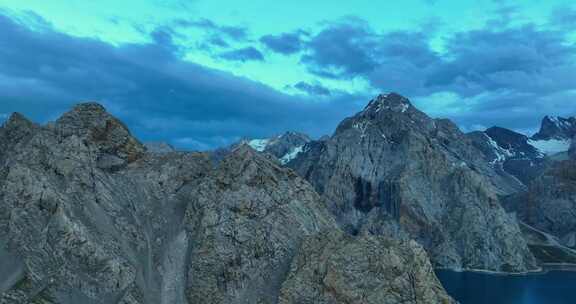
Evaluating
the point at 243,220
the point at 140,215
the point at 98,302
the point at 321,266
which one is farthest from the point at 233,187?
the point at 98,302

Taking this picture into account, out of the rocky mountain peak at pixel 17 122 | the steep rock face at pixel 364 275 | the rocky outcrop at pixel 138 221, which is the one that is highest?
the rocky mountain peak at pixel 17 122

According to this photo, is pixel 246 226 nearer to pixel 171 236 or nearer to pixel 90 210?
pixel 171 236

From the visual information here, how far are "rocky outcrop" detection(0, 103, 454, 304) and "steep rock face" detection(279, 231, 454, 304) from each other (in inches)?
45.5

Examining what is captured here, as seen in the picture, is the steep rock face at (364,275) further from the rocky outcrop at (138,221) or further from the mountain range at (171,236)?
the rocky outcrop at (138,221)

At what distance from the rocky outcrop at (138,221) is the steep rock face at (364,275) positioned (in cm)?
116

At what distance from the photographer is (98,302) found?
349 feet

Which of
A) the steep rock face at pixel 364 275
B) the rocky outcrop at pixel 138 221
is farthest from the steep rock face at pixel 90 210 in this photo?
the steep rock face at pixel 364 275

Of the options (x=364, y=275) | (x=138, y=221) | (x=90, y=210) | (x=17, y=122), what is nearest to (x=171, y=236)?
(x=138, y=221)

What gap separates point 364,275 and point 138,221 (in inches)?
1974

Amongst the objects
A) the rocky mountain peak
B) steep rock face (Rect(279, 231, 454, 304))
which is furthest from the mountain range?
the rocky mountain peak

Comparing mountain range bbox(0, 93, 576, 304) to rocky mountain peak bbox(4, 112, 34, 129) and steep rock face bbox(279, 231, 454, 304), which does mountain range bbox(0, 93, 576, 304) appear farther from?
rocky mountain peak bbox(4, 112, 34, 129)

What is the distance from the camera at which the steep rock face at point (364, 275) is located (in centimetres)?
10956

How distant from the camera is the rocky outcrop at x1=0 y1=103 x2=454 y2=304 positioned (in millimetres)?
110000

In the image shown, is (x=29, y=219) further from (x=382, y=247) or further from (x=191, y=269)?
(x=382, y=247)
